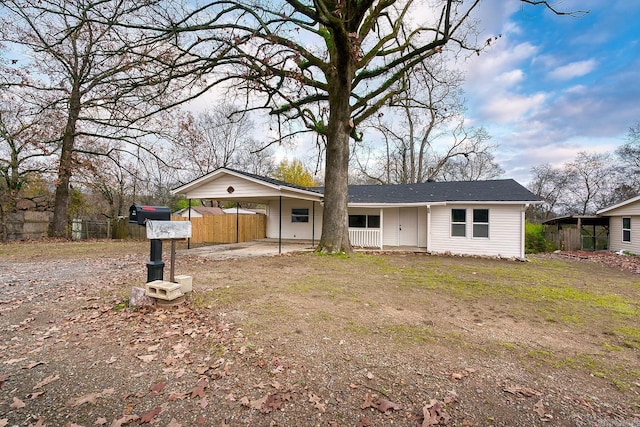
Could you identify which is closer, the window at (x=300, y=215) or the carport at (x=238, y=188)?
the carport at (x=238, y=188)

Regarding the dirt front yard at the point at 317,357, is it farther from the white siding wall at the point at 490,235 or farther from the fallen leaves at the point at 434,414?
the white siding wall at the point at 490,235

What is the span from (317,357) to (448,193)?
12976 mm

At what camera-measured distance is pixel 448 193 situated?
14031mm

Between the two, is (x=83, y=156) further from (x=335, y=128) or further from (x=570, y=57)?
(x=570, y=57)

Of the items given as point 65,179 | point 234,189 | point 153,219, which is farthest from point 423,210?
point 65,179

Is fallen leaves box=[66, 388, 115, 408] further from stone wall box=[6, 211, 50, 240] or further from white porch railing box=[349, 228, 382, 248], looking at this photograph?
stone wall box=[6, 211, 50, 240]

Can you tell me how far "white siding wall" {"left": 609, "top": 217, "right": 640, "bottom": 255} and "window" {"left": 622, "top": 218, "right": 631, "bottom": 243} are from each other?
0.17 m

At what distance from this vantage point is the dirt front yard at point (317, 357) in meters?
2.22

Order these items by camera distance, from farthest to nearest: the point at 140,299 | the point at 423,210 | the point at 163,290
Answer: the point at 423,210, the point at 140,299, the point at 163,290

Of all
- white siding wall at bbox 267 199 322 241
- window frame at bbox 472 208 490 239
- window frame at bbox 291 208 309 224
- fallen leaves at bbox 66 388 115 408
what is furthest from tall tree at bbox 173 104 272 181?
fallen leaves at bbox 66 388 115 408

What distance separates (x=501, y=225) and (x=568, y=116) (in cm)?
1355

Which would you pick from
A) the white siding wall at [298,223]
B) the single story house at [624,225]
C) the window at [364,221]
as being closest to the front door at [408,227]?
the window at [364,221]

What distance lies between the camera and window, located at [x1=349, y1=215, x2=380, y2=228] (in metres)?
15.1

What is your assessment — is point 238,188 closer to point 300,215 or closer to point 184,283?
point 300,215
